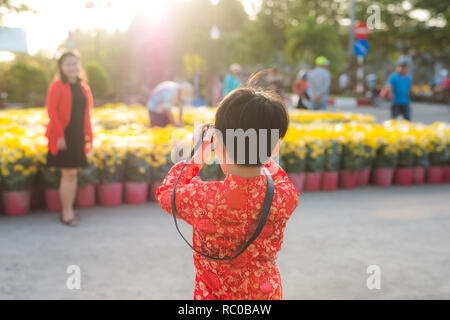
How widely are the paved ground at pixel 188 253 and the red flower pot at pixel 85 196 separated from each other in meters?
0.16

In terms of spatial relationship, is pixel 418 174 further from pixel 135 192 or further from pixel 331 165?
pixel 135 192

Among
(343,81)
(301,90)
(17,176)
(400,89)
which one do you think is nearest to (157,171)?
(17,176)

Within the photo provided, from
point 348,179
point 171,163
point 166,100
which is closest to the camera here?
point 171,163

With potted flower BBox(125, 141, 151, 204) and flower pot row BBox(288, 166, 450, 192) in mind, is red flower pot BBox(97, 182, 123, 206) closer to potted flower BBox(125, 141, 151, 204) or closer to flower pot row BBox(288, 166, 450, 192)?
potted flower BBox(125, 141, 151, 204)

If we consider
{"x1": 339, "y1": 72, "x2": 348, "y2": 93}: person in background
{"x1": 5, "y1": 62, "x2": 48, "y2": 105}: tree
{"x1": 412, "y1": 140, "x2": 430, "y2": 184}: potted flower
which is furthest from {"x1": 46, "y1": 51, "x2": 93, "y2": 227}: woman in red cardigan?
{"x1": 339, "y1": 72, "x2": 348, "y2": 93}: person in background

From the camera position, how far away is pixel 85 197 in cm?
586

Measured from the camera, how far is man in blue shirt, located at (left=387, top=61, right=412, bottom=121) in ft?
36.7

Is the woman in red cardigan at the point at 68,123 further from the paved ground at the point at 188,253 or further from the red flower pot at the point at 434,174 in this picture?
the red flower pot at the point at 434,174

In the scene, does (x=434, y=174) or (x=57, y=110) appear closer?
(x=57, y=110)

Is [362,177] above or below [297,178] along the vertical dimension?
below

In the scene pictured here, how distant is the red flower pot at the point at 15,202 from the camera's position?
547 centimetres

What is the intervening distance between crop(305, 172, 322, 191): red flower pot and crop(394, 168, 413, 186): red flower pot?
4.70 feet

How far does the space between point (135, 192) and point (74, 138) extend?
126 cm
